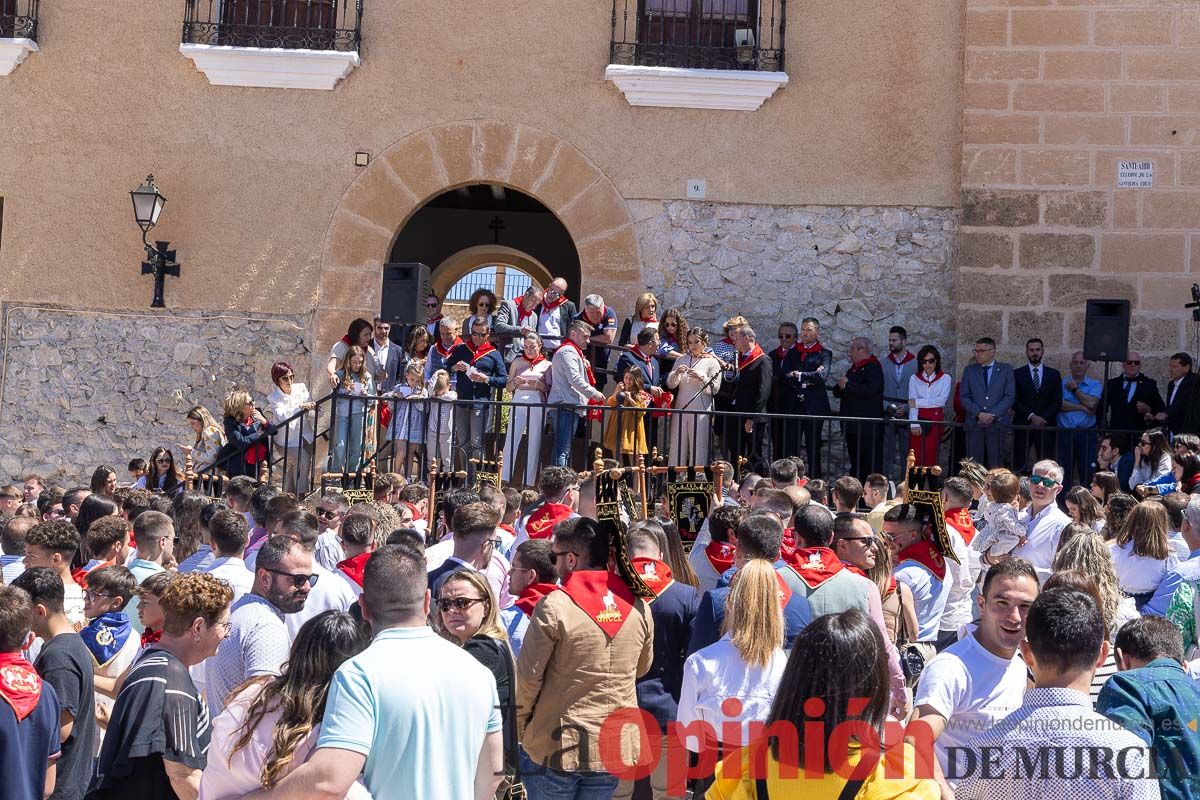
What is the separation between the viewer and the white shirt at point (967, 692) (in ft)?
13.6

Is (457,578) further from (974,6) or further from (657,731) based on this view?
(974,6)

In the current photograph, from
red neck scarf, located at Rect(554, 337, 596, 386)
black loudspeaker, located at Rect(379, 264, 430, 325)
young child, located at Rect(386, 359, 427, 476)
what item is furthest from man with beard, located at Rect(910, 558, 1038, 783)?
black loudspeaker, located at Rect(379, 264, 430, 325)

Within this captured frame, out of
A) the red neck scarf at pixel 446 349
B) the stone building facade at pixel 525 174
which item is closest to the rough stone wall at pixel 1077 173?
the stone building facade at pixel 525 174

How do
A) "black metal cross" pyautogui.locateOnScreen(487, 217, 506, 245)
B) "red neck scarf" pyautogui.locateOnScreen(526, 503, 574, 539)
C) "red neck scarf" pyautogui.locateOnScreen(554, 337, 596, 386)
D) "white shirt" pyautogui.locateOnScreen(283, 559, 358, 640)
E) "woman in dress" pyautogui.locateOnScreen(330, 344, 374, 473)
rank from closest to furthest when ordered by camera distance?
"white shirt" pyautogui.locateOnScreen(283, 559, 358, 640)
"red neck scarf" pyautogui.locateOnScreen(526, 503, 574, 539)
"woman in dress" pyautogui.locateOnScreen(330, 344, 374, 473)
"red neck scarf" pyautogui.locateOnScreen(554, 337, 596, 386)
"black metal cross" pyautogui.locateOnScreen(487, 217, 506, 245)

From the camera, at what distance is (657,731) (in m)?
5.48

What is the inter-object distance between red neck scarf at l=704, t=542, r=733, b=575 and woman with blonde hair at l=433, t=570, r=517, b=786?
1886mm

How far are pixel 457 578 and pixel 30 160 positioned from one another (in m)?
11.0

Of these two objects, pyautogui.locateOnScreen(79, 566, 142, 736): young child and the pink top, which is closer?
the pink top

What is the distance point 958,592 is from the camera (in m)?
7.09

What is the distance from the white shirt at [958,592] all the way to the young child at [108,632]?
3.96m

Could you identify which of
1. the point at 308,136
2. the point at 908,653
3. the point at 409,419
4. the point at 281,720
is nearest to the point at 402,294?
the point at 409,419

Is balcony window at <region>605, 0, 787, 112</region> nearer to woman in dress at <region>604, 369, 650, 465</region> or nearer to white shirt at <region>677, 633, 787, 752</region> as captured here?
woman in dress at <region>604, 369, 650, 465</region>

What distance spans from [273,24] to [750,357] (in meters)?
6.06

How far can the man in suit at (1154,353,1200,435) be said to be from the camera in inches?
480
